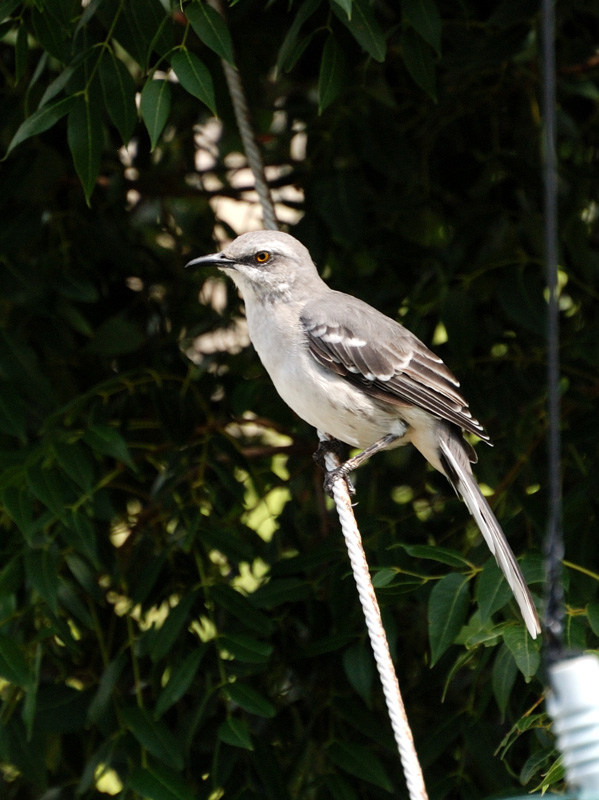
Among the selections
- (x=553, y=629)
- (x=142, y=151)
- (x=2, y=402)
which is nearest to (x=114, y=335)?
(x=2, y=402)

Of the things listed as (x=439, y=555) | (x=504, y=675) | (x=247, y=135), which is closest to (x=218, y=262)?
(x=247, y=135)

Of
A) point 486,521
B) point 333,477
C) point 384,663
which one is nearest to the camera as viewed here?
point 384,663

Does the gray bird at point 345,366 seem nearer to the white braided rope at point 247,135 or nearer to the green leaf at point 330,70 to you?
the white braided rope at point 247,135

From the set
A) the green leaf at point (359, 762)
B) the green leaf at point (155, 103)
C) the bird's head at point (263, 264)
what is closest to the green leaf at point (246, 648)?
the green leaf at point (359, 762)

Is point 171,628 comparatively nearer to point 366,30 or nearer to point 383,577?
point 383,577

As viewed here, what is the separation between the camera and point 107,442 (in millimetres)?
3305

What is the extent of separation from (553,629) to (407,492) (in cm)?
305

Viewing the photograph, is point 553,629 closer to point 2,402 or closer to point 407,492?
point 2,402

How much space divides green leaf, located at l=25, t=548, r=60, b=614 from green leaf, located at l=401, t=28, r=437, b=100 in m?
1.95

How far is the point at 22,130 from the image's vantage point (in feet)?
9.43

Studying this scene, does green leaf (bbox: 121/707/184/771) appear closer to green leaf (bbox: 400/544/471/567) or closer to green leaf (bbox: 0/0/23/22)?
green leaf (bbox: 400/544/471/567)

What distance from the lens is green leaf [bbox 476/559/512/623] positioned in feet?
9.15

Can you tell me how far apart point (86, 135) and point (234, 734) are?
1.86 meters

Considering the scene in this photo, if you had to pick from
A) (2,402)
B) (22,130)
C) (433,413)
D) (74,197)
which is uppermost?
(22,130)
